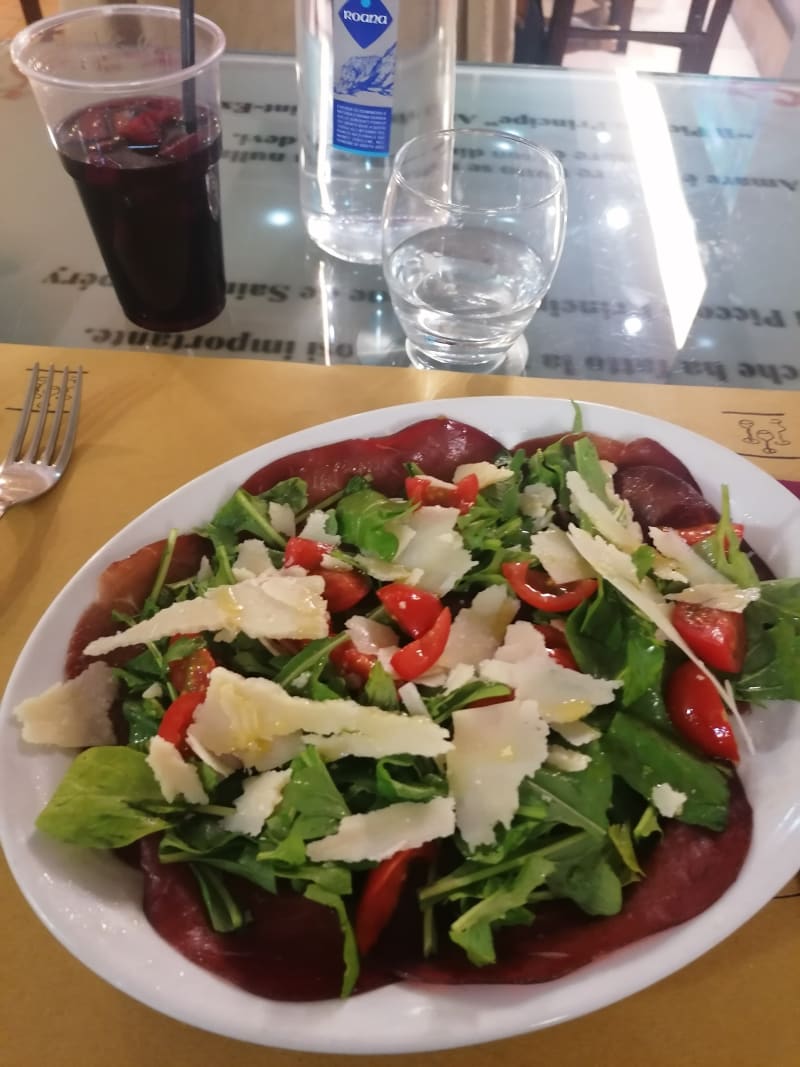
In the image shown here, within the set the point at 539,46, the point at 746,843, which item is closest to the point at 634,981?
the point at 746,843

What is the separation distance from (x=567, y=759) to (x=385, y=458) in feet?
1.34

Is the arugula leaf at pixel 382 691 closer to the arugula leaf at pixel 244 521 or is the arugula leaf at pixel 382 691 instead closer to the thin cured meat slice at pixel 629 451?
the arugula leaf at pixel 244 521

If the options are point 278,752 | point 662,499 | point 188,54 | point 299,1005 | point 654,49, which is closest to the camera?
point 299,1005

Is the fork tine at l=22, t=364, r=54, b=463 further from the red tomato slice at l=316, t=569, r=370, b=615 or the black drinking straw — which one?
the red tomato slice at l=316, t=569, r=370, b=615

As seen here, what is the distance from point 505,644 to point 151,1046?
0.42 meters

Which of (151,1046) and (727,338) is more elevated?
(727,338)

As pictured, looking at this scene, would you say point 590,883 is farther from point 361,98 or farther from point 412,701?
point 361,98

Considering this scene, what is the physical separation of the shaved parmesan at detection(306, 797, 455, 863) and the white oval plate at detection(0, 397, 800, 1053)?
9 centimetres

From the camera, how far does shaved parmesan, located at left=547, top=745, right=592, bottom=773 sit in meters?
0.67

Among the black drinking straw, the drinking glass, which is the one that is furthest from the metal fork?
the drinking glass

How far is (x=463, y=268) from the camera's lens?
4.18 feet

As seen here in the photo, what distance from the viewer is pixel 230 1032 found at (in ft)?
1.87

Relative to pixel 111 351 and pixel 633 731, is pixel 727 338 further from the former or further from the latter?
pixel 111 351

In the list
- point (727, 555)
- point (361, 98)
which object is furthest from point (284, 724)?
point (361, 98)
